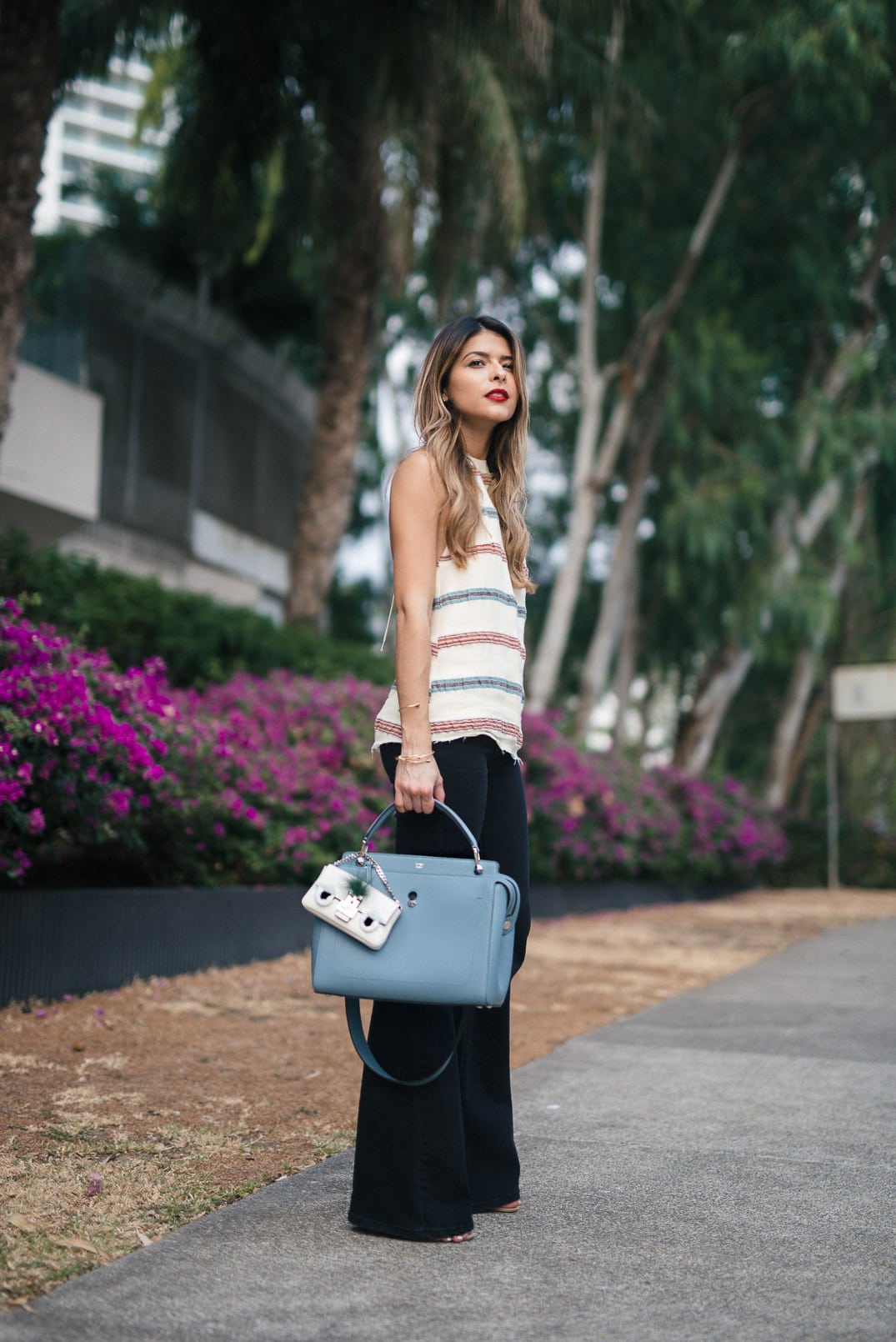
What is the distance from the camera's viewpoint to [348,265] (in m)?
12.3

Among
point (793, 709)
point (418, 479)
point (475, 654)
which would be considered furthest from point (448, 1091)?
point (793, 709)

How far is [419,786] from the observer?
300 cm

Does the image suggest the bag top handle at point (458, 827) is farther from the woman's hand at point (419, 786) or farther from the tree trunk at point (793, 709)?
the tree trunk at point (793, 709)

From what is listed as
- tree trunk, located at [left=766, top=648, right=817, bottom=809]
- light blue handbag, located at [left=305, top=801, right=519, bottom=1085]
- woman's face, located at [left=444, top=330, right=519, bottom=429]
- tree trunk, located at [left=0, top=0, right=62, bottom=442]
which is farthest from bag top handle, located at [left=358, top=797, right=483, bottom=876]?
tree trunk, located at [left=766, top=648, right=817, bottom=809]

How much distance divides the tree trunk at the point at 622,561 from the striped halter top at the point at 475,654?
1368cm

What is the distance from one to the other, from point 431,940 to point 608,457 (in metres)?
14.0

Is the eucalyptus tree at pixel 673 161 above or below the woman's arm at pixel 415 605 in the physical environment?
above

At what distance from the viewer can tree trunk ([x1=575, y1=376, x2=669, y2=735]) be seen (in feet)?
58.2

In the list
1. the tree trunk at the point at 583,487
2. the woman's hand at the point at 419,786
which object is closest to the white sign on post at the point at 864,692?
the tree trunk at the point at 583,487

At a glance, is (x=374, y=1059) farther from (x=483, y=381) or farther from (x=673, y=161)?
(x=673, y=161)

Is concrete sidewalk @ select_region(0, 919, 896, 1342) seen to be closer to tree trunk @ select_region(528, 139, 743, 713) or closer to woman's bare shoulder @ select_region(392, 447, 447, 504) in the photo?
woman's bare shoulder @ select_region(392, 447, 447, 504)

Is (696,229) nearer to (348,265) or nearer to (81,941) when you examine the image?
(348,265)

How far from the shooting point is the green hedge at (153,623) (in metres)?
9.34

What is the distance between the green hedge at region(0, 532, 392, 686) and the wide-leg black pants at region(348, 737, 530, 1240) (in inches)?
241
